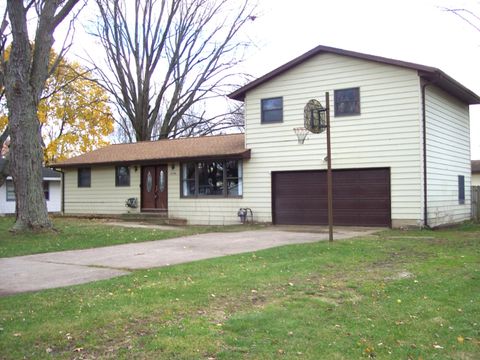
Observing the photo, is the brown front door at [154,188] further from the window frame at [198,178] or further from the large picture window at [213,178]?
the large picture window at [213,178]

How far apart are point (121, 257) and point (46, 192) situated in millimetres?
28791

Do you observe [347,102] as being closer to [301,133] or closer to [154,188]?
[301,133]

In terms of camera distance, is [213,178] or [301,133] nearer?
[301,133]

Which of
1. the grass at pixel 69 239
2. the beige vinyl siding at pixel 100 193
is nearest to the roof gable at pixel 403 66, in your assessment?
the grass at pixel 69 239

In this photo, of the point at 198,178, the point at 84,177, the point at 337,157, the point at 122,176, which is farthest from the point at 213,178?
the point at 84,177

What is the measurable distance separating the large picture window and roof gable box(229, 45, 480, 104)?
2853 millimetres

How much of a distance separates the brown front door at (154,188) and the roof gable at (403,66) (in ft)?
16.1

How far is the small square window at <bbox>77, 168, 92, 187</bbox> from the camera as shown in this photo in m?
25.2

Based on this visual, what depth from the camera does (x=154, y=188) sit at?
22719 millimetres

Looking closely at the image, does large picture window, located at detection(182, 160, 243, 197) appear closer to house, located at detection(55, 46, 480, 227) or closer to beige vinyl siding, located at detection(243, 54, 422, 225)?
house, located at detection(55, 46, 480, 227)

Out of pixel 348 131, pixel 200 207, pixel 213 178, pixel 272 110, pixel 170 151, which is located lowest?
pixel 200 207

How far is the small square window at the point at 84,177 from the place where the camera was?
992 inches

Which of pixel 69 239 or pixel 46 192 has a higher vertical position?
pixel 46 192

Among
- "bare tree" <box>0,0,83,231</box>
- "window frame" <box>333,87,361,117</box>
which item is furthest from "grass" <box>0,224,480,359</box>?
"window frame" <box>333,87,361,117</box>
